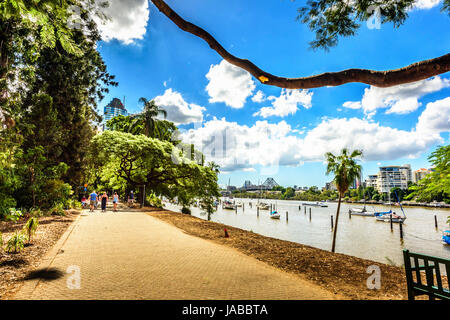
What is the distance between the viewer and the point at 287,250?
26.1 feet

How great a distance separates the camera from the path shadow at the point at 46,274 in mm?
4746

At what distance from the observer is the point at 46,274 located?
4973 mm

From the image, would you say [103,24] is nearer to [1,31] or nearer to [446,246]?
[1,31]

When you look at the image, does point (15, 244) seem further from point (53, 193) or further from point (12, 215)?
point (53, 193)

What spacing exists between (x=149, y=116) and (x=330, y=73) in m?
32.4

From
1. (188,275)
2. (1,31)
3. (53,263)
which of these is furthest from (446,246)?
(1,31)

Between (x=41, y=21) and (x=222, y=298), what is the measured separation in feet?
15.9

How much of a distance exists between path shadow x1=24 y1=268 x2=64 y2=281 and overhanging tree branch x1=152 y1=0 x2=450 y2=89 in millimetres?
5146

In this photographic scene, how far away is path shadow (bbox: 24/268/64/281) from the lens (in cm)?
475

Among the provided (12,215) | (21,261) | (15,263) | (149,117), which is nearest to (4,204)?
(12,215)

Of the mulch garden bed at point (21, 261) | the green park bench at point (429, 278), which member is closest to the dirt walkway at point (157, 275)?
the mulch garden bed at point (21, 261)

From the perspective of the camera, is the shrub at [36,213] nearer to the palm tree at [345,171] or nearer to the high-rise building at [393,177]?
the palm tree at [345,171]

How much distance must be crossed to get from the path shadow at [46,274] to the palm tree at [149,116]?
27902 millimetres

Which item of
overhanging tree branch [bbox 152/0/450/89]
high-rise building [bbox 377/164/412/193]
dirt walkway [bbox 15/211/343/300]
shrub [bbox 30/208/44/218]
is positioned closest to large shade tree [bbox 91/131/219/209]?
shrub [bbox 30/208/44/218]
